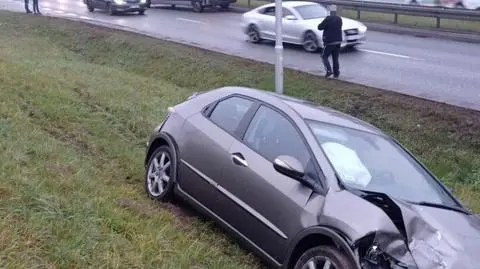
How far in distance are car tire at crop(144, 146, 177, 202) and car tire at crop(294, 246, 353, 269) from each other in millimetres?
2233

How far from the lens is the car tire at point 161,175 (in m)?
7.52

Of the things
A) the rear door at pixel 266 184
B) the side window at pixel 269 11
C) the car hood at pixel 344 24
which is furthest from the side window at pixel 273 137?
the side window at pixel 269 11

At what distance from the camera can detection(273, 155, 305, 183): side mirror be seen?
228 inches

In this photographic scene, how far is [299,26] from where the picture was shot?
22.0m

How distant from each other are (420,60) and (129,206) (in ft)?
45.5

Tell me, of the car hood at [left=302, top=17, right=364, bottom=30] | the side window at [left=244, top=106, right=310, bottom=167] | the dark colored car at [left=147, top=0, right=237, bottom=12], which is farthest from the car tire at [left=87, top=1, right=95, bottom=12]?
the side window at [left=244, top=106, right=310, bottom=167]

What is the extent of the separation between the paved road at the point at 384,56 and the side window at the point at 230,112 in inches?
299

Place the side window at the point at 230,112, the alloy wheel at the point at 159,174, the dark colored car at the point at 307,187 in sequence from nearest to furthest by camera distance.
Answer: the dark colored car at the point at 307,187 < the side window at the point at 230,112 < the alloy wheel at the point at 159,174

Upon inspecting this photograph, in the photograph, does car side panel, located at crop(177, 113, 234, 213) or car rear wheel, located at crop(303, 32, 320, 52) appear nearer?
car side panel, located at crop(177, 113, 234, 213)

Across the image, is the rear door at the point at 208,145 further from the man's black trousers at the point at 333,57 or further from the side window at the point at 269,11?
the side window at the point at 269,11

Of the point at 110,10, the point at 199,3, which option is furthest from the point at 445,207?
the point at 199,3

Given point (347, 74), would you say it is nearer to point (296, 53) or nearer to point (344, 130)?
point (296, 53)

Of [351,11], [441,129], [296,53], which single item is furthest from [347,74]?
[351,11]

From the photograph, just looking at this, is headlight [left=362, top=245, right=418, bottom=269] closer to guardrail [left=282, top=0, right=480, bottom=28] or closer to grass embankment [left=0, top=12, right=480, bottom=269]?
grass embankment [left=0, top=12, right=480, bottom=269]
